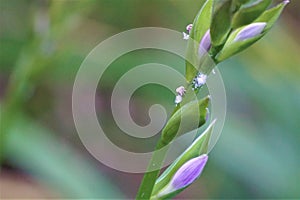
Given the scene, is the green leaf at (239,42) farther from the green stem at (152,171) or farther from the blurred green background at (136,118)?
the blurred green background at (136,118)

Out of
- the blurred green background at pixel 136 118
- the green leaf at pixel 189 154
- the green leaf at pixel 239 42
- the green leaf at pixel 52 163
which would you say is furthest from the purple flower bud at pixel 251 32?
the green leaf at pixel 52 163

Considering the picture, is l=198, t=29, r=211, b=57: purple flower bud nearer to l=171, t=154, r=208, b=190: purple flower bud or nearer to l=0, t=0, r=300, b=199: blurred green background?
l=171, t=154, r=208, b=190: purple flower bud

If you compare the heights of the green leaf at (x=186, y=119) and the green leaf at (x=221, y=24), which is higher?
the green leaf at (x=221, y=24)

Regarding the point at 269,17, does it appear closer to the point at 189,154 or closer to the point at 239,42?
the point at 239,42

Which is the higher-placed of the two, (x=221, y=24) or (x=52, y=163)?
(x=52, y=163)

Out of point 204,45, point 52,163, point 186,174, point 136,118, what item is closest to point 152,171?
point 186,174

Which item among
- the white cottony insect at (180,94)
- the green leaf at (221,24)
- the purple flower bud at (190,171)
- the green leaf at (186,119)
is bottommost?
the purple flower bud at (190,171)

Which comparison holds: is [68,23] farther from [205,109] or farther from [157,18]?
[157,18]
